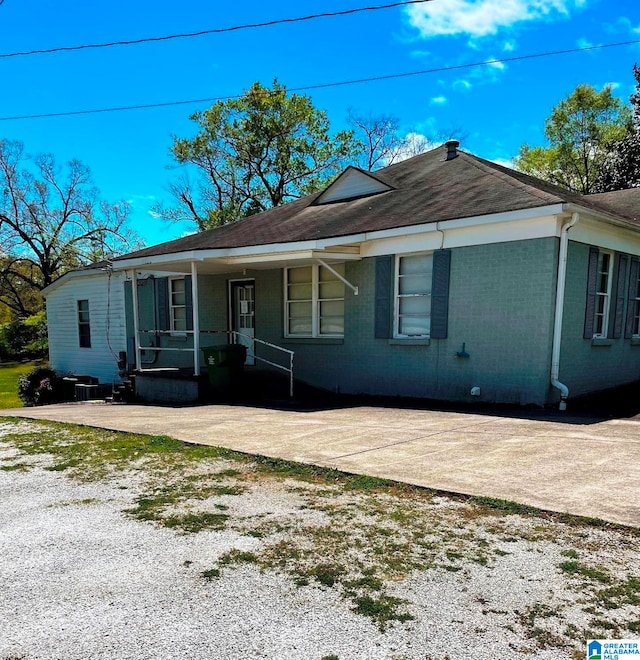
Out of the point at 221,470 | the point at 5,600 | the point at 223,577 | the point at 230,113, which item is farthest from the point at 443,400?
the point at 230,113

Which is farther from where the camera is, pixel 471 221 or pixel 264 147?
pixel 264 147

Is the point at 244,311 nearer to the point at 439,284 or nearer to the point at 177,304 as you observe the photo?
the point at 177,304

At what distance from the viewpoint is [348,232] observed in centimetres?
1006

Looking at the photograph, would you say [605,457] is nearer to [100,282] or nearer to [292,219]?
[292,219]

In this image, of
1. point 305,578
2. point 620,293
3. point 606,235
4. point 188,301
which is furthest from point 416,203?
point 305,578

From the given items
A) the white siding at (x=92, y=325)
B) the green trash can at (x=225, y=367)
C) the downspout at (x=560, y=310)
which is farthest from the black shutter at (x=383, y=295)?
the white siding at (x=92, y=325)

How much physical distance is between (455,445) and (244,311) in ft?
28.1

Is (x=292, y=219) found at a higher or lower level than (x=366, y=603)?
higher

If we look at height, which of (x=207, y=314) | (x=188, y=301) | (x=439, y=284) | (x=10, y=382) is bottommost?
(x=10, y=382)

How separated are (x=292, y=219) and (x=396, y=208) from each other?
3265 millimetres

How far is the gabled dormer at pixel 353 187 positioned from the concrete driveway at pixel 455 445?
19.2ft

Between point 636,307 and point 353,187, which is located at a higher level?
point 353,187

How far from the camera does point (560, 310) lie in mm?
8328

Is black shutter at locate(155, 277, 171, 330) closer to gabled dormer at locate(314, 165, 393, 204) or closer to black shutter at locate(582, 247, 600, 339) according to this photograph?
gabled dormer at locate(314, 165, 393, 204)
